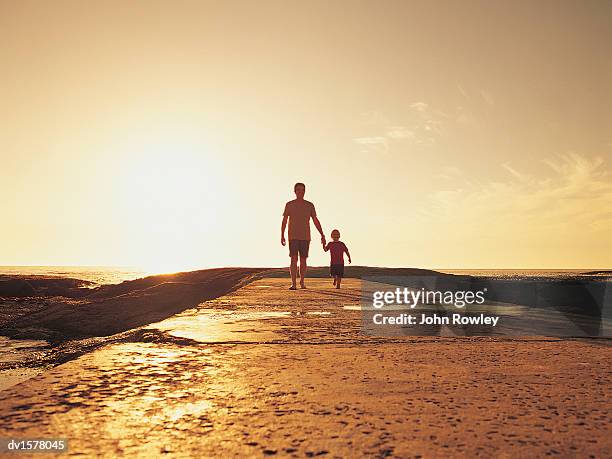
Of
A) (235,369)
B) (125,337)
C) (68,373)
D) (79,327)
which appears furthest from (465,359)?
(79,327)

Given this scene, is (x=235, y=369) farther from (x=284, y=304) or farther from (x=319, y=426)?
(x=284, y=304)

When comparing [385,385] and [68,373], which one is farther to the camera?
[68,373]

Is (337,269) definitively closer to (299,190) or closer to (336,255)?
(336,255)

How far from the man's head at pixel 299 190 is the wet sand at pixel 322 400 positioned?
22.5 feet

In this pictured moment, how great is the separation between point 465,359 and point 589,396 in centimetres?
77

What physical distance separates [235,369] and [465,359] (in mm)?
1191

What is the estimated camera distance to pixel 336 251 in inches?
423

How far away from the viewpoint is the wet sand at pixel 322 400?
55.7 inches

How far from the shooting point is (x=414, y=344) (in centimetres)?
311

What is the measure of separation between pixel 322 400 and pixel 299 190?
26.7ft

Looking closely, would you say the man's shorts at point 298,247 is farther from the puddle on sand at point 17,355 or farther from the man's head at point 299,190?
the puddle on sand at point 17,355

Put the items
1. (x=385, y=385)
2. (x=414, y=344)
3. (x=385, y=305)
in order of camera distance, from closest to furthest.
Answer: (x=385, y=385), (x=414, y=344), (x=385, y=305)

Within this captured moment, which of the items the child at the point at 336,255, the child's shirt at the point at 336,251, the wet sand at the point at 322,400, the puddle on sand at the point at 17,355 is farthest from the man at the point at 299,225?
the wet sand at the point at 322,400

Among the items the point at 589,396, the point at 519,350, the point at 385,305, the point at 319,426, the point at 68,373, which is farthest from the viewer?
the point at 385,305
